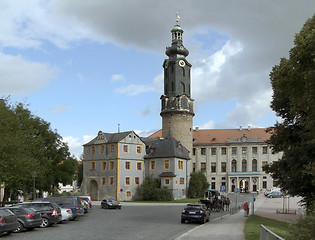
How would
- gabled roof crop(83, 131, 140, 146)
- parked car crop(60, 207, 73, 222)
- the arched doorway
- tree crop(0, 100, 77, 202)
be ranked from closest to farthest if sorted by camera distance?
parked car crop(60, 207, 73, 222) < tree crop(0, 100, 77, 202) < gabled roof crop(83, 131, 140, 146) < the arched doorway

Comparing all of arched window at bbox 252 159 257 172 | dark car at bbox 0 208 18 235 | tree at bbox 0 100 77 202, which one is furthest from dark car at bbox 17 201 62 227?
arched window at bbox 252 159 257 172

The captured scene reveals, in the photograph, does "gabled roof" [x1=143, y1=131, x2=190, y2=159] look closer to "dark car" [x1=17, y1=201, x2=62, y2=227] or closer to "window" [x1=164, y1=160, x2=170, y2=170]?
"window" [x1=164, y1=160, x2=170, y2=170]

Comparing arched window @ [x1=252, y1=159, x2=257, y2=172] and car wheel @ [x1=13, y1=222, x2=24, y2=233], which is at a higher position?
arched window @ [x1=252, y1=159, x2=257, y2=172]

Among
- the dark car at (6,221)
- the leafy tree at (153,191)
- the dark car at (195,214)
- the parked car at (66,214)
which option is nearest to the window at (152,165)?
the leafy tree at (153,191)

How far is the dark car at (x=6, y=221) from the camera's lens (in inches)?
789

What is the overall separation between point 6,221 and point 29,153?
85.2 ft

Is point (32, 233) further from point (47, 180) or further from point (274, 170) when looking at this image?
point (47, 180)

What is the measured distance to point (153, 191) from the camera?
70000 millimetres

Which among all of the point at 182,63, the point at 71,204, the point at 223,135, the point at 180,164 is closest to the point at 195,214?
the point at 71,204

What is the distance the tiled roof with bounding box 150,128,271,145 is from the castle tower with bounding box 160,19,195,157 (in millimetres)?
22260

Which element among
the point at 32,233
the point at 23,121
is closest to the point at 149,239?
the point at 32,233

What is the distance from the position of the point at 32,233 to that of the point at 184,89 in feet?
229

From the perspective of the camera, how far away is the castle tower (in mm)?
87438

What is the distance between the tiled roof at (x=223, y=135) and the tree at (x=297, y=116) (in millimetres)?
74201
